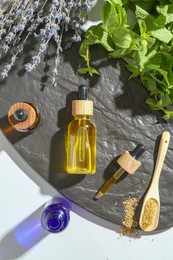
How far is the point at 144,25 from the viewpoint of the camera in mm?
852

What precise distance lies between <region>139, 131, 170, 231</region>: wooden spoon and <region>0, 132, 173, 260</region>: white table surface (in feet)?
0.15

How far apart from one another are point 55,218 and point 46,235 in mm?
71

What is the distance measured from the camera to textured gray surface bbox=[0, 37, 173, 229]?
3.01 ft

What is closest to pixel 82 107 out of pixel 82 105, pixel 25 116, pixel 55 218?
pixel 82 105

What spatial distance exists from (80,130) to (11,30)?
0.77 ft

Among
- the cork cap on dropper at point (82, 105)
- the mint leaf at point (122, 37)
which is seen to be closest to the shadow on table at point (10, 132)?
the cork cap on dropper at point (82, 105)

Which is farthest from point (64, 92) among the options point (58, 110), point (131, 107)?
point (131, 107)

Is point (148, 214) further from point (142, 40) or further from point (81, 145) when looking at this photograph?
point (142, 40)

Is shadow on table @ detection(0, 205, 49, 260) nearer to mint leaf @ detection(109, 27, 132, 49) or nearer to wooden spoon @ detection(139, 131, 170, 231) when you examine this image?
wooden spoon @ detection(139, 131, 170, 231)

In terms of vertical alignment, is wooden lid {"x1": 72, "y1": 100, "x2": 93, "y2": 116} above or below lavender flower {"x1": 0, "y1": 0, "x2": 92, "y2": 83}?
below

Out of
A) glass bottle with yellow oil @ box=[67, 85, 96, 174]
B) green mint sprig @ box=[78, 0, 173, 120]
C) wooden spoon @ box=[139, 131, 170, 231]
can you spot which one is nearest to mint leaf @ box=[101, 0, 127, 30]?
green mint sprig @ box=[78, 0, 173, 120]

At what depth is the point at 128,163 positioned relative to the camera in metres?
0.91

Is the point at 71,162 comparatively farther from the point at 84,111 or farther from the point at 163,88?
the point at 163,88

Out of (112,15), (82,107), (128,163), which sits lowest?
(128,163)
